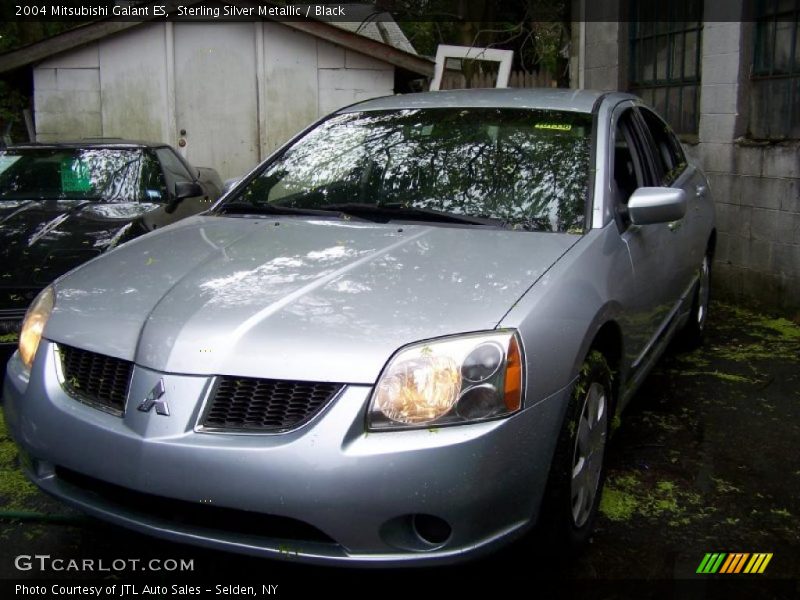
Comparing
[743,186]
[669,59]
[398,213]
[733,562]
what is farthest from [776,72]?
[733,562]

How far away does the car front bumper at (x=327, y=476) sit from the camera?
94.0 inches

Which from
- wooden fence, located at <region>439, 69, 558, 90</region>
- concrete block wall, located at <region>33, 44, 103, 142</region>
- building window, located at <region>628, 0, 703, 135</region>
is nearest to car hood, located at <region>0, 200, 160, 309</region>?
building window, located at <region>628, 0, 703, 135</region>

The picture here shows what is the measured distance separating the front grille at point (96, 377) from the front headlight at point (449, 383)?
0.79 m

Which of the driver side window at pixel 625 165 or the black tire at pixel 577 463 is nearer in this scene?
the black tire at pixel 577 463

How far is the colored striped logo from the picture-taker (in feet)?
10.0

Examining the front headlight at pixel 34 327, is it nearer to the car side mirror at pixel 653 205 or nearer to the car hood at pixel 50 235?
the car hood at pixel 50 235

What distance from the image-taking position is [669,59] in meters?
8.40

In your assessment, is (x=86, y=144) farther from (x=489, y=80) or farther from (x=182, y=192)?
(x=489, y=80)

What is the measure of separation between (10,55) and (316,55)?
372 centimetres

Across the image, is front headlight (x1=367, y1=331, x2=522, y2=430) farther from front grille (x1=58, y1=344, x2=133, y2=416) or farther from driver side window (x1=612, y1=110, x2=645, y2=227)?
driver side window (x1=612, y1=110, x2=645, y2=227)

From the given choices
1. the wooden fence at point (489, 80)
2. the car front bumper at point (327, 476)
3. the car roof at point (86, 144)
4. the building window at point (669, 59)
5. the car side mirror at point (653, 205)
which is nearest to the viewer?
the car front bumper at point (327, 476)

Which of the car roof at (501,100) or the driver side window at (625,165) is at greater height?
the car roof at (501,100)

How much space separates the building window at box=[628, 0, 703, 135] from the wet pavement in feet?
12.3

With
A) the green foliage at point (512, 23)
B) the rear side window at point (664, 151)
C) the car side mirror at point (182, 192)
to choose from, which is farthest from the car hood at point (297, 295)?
the green foliage at point (512, 23)
